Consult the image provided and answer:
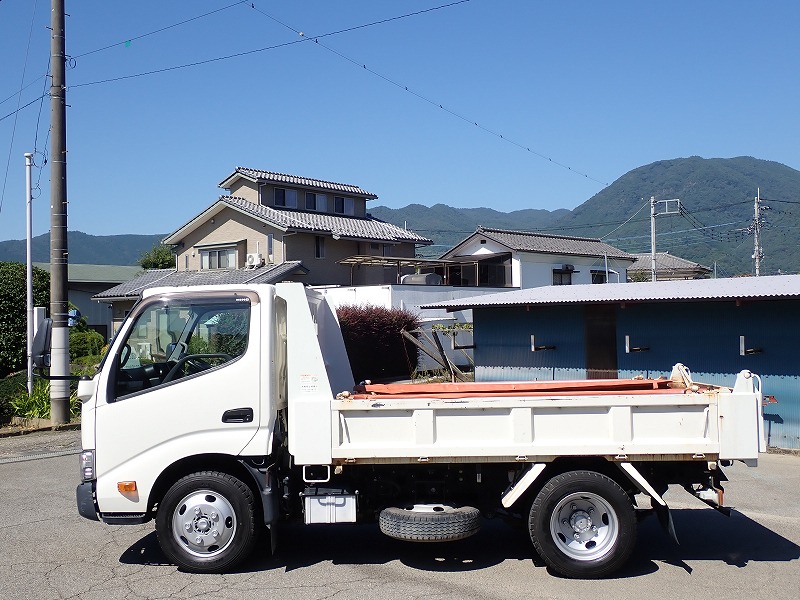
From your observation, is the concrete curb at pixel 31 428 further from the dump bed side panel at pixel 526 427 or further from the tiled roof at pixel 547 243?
the tiled roof at pixel 547 243

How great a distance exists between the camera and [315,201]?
132 feet

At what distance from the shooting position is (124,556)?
6836 mm

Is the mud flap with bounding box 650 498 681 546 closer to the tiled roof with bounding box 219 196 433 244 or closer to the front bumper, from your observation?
the front bumper

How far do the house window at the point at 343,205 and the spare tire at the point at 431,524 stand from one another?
35875 millimetres

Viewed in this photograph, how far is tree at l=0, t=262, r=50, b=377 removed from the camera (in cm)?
2145

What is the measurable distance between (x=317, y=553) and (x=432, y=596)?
1552 millimetres

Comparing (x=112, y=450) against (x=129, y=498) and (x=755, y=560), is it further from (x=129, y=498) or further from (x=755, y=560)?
(x=755, y=560)

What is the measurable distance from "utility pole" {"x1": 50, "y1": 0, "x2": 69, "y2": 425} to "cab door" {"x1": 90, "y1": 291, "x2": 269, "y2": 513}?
915 centimetres

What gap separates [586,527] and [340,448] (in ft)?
6.94

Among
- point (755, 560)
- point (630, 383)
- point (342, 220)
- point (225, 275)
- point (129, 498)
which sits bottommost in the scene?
point (755, 560)

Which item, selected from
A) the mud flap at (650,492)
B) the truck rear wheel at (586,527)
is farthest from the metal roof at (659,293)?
the truck rear wheel at (586,527)

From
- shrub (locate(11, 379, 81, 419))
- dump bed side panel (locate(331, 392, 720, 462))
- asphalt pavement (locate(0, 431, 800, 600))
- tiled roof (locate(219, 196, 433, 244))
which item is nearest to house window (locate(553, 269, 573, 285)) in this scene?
tiled roof (locate(219, 196, 433, 244))

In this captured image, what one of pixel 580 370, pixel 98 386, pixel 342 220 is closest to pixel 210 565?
pixel 98 386

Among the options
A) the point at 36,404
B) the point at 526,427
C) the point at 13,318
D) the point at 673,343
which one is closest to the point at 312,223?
the point at 13,318
